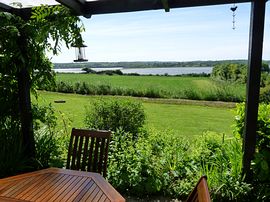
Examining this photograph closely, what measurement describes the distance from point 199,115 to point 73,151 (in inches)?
208

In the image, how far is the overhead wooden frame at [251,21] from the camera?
2.68 meters

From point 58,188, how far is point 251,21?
99.9 inches

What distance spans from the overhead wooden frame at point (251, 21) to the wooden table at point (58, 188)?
69.3 inches

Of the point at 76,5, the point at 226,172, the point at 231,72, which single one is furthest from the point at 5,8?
the point at 231,72

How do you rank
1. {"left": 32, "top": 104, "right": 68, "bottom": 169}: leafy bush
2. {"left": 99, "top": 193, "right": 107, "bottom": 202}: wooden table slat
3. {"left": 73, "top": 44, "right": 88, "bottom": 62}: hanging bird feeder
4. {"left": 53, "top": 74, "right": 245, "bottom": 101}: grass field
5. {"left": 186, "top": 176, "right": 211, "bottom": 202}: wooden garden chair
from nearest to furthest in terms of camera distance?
{"left": 186, "top": 176, "right": 211, "bottom": 202}: wooden garden chair → {"left": 99, "top": 193, "right": 107, "bottom": 202}: wooden table slat → {"left": 73, "top": 44, "right": 88, "bottom": 62}: hanging bird feeder → {"left": 32, "top": 104, "right": 68, "bottom": 169}: leafy bush → {"left": 53, "top": 74, "right": 245, "bottom": 101}: grass field

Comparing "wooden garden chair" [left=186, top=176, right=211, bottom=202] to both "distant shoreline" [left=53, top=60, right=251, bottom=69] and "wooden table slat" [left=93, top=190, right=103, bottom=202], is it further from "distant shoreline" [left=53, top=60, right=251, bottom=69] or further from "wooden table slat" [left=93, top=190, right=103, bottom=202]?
"distant shoreline" [left=53, top=60, right=251, bottom=69]

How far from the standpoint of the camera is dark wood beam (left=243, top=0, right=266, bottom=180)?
267 cm

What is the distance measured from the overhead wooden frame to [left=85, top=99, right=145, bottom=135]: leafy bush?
1.94 metres

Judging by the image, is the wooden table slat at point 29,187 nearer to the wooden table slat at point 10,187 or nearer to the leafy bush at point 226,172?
the wooden table slat at point 10,187

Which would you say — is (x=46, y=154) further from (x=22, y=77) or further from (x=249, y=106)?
(x=249, y=106)

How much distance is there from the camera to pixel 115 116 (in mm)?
4586

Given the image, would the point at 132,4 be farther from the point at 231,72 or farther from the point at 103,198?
the point at 231,72

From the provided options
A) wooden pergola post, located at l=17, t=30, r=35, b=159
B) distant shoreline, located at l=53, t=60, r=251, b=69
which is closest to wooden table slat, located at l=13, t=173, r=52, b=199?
wooden pergola post, located at l=17, t=30, r=35, b=159

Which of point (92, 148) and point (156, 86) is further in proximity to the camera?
point (156, 86)
